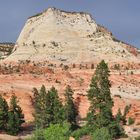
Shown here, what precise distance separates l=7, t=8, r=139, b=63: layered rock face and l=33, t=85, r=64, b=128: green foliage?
47.2 metres

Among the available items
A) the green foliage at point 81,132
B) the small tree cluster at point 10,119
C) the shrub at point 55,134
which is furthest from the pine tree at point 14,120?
the shrub at point 55,134

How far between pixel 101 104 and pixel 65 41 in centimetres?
6397

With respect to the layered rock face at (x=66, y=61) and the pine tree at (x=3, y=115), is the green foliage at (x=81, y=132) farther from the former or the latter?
the layered rock face at (x=66, y=61)

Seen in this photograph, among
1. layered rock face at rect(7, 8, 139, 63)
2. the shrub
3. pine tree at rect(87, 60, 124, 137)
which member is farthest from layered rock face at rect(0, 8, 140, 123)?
the shrub

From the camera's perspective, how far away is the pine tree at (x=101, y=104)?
97375 mm

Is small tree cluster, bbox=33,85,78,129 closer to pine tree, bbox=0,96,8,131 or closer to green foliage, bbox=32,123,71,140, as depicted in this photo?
pine tree, bbox=0,96,8,131

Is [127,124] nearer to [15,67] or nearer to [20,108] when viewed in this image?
[20,108]

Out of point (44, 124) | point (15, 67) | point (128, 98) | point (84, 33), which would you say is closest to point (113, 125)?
point (44, 124)

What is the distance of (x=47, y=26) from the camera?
16888cm

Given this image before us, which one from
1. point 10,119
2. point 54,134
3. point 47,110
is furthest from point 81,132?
point 54,134

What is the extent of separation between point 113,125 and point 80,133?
16.8 ft

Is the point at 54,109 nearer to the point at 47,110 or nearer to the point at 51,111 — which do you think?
the point at 51,111

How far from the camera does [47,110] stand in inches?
4008

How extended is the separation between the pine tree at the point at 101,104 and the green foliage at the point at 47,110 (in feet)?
16.8
